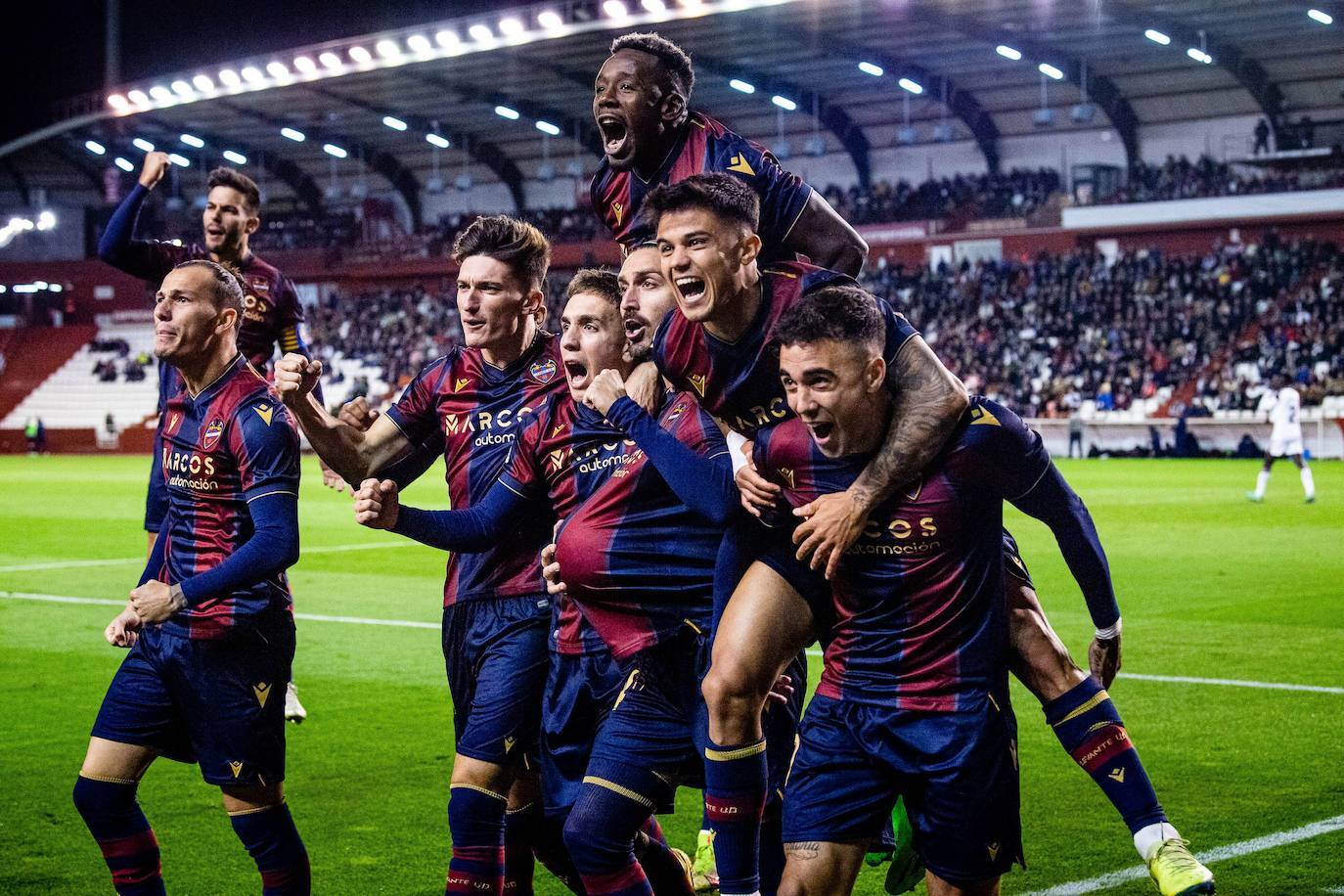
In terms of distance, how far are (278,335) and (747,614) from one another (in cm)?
463

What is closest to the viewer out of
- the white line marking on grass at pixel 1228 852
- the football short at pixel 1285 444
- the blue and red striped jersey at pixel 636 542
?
the blue and red striped jersey at pixel 636 542

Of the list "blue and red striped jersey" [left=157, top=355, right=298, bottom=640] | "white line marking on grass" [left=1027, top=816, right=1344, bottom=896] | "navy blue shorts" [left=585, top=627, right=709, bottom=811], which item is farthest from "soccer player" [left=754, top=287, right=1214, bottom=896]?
"blue and red striped jersey" [left=157, top=355, right=298, bottom=640]

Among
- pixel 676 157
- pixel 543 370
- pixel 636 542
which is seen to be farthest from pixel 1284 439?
pixel 636 542

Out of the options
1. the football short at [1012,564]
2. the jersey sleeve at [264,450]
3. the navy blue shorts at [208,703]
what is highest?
the jersey sleeve at [264,450]

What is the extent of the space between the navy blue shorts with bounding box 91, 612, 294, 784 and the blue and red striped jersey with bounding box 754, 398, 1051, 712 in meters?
1.78

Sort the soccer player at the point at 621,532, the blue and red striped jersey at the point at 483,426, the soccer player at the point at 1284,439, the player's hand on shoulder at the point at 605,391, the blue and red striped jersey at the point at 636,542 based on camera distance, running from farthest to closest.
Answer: the soccer player at the point at 1284,439 → the blue and red striped jersey at the point at 483,426 → the blue and red striped jersey at the point at 636,542 → the player's hand on shoulder at the point at 605,391 → the soccer player at the point at 621,532

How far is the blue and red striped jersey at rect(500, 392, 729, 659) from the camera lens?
15.3 feet

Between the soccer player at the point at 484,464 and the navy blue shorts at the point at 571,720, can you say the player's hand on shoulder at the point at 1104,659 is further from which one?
the soccer player at the point at 484,464

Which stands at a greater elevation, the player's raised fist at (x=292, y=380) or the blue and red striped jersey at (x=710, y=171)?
the blue and red striped jersey at (x=710, y=171)

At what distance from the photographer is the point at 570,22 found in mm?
36750

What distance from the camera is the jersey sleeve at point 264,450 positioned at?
4.93m

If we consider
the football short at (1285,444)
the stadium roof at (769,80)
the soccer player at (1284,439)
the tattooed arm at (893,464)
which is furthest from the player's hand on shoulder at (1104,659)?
the stadium roof at (769,80)

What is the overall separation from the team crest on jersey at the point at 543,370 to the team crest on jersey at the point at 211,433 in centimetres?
102

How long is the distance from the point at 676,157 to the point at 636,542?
61.2 inches
